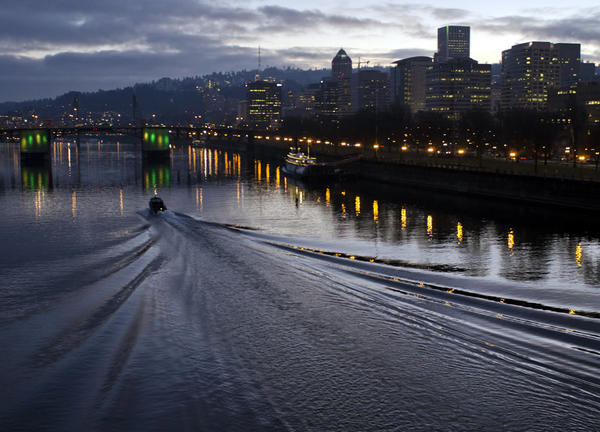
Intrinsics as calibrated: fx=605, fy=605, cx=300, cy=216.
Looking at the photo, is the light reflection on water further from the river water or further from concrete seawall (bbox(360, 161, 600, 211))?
concrete seawall (bbox(360, 161, 600, 211))

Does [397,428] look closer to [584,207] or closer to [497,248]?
[497,248]

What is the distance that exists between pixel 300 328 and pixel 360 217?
75.4ft

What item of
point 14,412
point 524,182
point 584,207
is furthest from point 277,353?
point 524,182

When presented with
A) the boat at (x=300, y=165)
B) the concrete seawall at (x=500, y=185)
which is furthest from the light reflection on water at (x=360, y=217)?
the boat at (x=300, y=165)

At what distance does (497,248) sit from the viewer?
2823 cm

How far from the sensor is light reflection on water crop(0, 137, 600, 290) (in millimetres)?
25094

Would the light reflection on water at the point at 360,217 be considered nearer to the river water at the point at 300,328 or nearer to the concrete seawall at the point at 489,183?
the river water at the point at 300,328

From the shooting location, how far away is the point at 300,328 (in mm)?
16688

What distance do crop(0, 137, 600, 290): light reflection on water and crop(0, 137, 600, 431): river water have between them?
0.28m

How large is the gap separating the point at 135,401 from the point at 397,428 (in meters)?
5.28

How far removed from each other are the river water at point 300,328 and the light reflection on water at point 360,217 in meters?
0.28

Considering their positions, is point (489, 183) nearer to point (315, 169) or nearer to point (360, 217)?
point (360, 217)

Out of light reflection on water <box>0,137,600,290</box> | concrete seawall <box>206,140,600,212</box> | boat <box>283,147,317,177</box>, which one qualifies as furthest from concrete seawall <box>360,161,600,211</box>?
boat <box>283,147,317,177</box>

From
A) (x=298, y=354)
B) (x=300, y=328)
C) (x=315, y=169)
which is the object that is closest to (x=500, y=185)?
(x=315, y=169)
